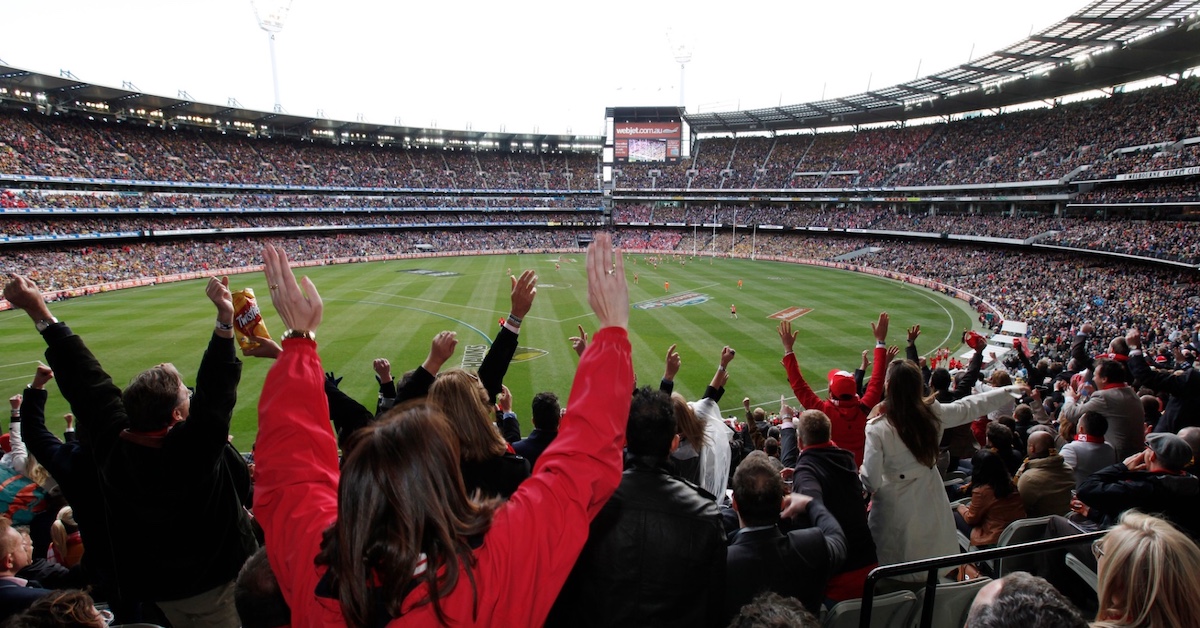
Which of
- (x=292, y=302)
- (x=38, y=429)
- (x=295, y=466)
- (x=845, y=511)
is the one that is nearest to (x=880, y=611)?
(x=845, y=511)

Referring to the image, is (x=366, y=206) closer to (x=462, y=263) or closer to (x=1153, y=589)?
(x=462, y=263)

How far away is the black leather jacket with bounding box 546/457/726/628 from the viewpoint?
2508 millimetres

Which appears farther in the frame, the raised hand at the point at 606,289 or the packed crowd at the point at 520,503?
the raised hand at the point at 606,289

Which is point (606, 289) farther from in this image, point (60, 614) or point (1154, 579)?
point (60, 614)

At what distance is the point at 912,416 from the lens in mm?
4309

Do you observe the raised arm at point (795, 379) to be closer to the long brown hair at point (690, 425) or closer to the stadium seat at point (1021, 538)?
the long brown hair at point (690, 425)

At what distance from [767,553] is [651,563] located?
0.97 m

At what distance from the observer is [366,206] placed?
2763 inches

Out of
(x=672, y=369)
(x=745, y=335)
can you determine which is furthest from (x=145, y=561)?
(x=745, y=335)

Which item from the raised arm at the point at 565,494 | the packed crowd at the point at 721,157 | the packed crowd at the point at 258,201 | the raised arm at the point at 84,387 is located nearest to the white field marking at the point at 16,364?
the raised arm at the point at 84,387

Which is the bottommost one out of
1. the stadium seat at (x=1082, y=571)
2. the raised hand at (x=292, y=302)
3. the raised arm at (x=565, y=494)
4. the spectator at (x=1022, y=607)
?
the stadium seat at (x=1082, y=571)

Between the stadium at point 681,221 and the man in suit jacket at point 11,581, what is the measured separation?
17.0ft

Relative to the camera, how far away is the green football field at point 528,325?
67.4 feet

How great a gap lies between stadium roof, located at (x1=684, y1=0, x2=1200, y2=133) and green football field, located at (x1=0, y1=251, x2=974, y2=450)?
59.6 ft
